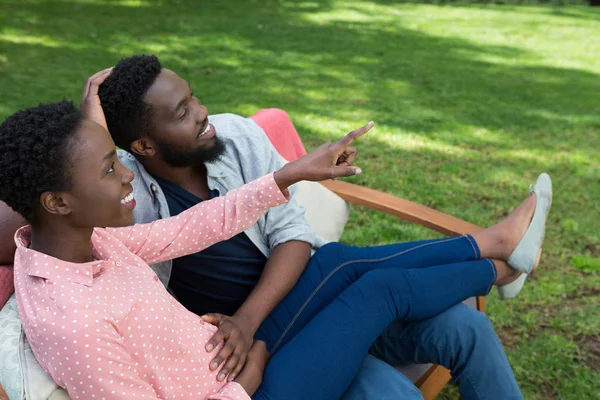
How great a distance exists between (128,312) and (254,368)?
1.69 feet

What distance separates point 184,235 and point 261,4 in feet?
30.6

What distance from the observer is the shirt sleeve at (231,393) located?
6.38 ft

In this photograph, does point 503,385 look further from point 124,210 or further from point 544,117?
point 544,117

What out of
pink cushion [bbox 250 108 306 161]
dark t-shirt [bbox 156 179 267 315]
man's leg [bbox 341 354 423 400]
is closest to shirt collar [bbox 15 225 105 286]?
dark t-shirt [bbox 156 179 267 315]

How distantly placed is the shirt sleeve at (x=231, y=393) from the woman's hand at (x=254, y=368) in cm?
3

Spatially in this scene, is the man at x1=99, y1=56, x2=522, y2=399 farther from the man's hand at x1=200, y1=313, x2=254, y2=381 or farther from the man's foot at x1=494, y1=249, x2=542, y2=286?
the man's foot at x1=494, y1=249, x2=542, y2=286

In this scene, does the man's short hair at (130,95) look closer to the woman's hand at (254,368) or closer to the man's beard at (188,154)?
the man's beard at (188,154)

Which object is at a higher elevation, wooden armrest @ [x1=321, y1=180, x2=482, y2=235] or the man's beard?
the man's beard

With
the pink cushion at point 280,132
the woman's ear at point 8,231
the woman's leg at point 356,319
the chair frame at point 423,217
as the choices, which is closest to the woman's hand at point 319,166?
the woman's leg at point 356,319

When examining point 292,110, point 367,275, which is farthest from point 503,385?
point 292,110

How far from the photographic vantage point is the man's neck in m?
2.51

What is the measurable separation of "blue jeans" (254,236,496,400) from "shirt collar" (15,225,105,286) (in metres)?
0.64

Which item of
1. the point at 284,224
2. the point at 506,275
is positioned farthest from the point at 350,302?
the point at 506,275

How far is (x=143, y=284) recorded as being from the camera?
1.88 m
